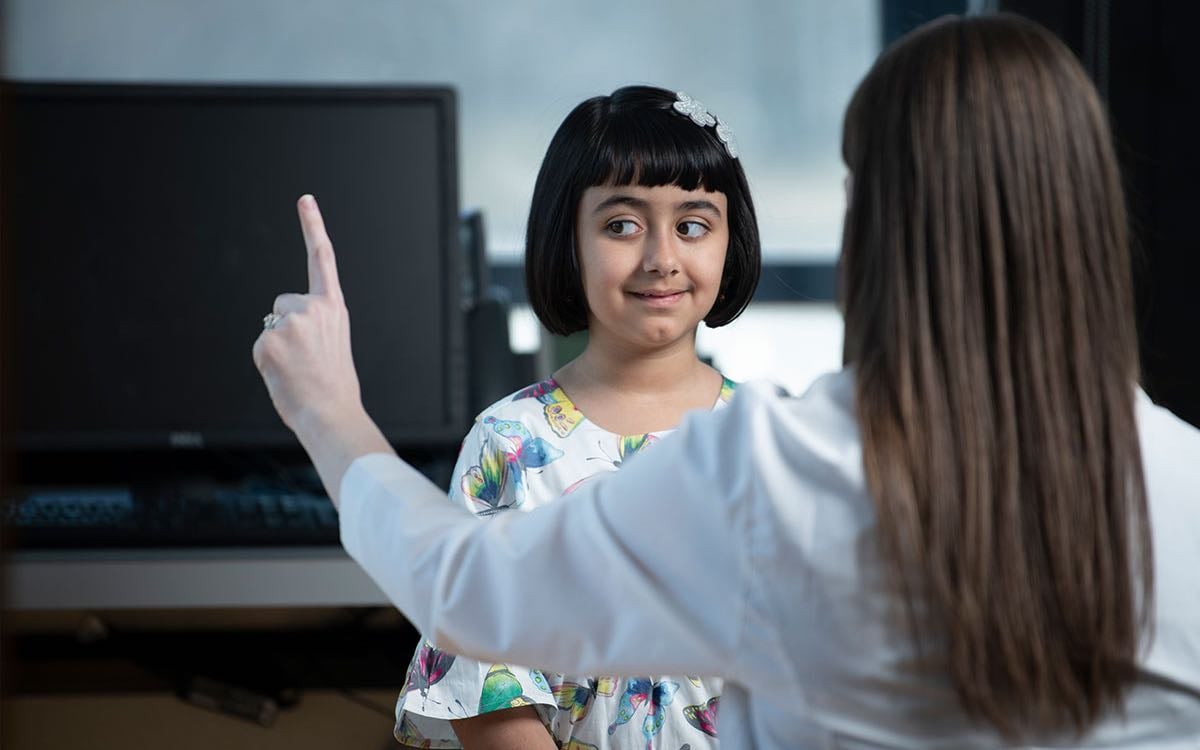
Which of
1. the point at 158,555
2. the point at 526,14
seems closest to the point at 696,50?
the point at 526,14

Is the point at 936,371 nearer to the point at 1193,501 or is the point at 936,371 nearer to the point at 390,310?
the point at 1193,501

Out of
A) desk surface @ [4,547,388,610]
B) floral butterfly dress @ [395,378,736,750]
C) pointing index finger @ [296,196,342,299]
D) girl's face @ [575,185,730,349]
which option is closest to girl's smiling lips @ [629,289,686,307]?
girl's face @ [575,185,730,349]

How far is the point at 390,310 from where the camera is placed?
1.79 m

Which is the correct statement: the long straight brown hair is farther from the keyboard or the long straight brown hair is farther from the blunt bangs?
the keyboard

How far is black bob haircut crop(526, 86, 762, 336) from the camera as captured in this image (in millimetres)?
1125

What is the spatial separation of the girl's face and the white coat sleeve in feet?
1.44

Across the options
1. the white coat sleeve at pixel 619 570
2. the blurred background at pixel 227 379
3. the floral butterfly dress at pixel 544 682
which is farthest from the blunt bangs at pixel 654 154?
the blurred background at pixel 227 379

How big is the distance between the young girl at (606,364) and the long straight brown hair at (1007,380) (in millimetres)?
443

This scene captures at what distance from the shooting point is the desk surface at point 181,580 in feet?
5.07

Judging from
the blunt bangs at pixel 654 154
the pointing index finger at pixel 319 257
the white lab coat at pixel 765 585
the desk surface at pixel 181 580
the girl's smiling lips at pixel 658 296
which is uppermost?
the blunt bangs at pixel 654 154

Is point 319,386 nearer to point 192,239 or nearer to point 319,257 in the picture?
point 319,257

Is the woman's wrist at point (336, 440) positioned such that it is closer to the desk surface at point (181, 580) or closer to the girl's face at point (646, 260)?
the girl's face at point (646, 260)

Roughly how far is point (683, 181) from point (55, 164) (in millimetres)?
1044

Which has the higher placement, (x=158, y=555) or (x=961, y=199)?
(x=961, y=199)
